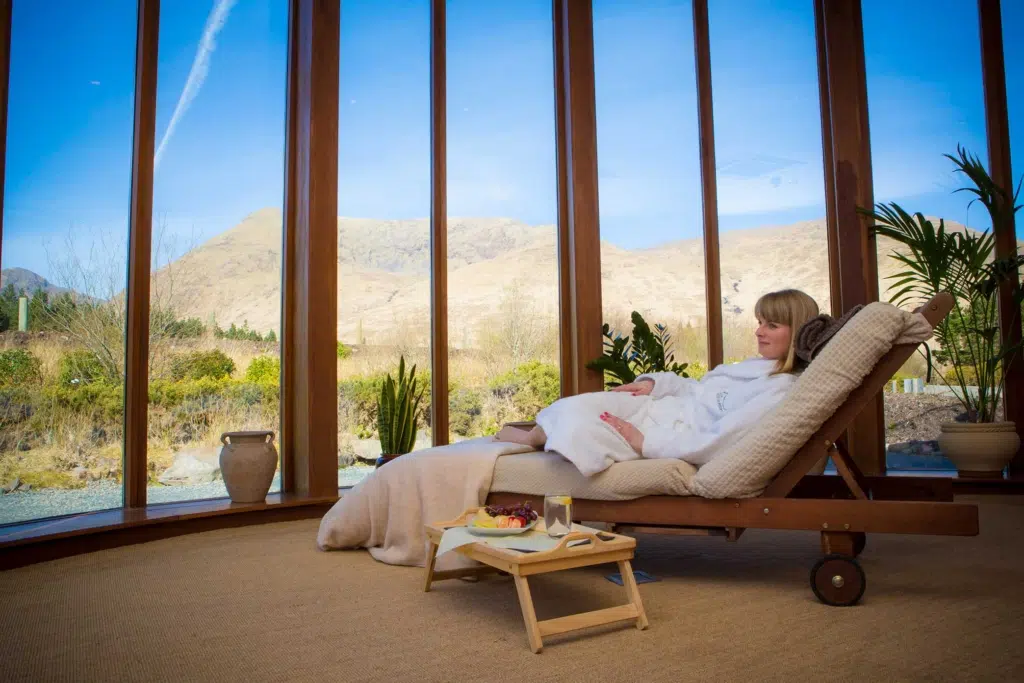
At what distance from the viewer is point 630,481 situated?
110 inches

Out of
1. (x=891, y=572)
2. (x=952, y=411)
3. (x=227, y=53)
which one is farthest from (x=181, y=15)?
(x=952, y=411)

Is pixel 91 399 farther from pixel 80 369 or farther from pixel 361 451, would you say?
pixel 361 451

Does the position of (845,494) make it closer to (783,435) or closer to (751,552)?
(751,552)

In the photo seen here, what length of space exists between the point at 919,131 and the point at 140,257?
17.7 feet

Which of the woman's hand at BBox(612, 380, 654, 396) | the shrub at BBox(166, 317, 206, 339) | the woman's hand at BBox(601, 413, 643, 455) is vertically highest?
the shrub at BBox(166, 317, 206, 339)

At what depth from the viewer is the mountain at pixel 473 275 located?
15.4ft

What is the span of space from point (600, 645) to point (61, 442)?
3.07 m

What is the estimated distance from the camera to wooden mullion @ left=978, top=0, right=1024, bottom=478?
519 cm

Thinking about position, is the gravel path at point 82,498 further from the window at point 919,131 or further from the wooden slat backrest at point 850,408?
the window at point 919,131

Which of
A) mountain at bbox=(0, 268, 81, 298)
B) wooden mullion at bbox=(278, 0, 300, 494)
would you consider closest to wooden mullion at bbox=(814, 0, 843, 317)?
wooden mullion at bbox=(278, 0, 300, 494)

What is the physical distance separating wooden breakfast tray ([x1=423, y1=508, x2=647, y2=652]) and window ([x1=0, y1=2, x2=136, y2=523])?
2.57 m

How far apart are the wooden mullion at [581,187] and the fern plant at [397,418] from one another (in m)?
1.40

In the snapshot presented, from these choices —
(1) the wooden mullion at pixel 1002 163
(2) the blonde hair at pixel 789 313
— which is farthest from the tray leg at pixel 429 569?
(1) the wooden mullion at pixel 1002 163

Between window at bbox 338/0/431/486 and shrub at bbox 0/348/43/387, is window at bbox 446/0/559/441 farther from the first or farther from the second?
shrub at bbox 0/348/43/387
